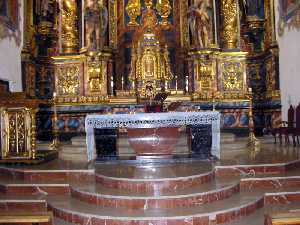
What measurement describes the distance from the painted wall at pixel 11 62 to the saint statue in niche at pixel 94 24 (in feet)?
7.02

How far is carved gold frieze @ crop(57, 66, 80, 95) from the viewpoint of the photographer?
42.0 feet

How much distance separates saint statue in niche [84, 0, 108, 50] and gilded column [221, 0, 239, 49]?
3.90m

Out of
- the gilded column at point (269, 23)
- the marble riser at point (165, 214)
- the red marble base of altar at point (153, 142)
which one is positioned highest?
the gilded column at point (269, 23)

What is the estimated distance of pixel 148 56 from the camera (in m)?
12.8

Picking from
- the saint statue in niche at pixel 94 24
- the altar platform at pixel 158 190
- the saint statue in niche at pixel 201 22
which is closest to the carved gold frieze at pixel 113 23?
the saint statue in niche at pixel 94 24

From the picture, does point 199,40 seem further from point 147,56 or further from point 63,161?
point 63,161

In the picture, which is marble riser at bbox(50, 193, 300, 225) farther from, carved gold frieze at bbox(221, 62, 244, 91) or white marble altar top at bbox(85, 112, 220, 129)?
carved gold frieze at bbox(221, 62, 244, 91)

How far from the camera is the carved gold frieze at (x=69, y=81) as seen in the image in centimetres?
1280

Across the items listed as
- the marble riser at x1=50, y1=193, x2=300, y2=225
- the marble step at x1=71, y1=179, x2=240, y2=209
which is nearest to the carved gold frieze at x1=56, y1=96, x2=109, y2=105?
the marble step at x1=71, y1=179, x2=240, y2=209

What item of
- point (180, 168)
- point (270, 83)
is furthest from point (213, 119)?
point (270, 83)

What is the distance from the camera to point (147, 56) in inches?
503

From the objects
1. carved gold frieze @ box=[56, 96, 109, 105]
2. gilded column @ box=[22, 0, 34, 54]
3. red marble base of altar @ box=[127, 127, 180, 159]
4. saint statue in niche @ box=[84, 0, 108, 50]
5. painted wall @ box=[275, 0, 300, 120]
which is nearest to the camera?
red marble base of altar @ box=[127, 127, 180, 159]

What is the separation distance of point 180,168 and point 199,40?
6186 mm

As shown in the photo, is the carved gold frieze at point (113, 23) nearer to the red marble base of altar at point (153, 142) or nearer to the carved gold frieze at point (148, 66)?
the carved gold frieze at point (148, 66)
